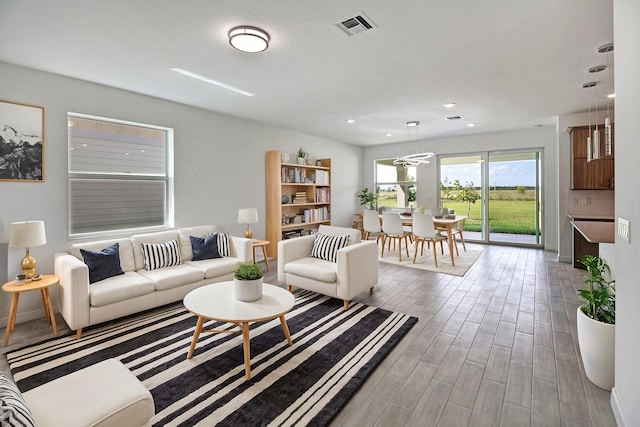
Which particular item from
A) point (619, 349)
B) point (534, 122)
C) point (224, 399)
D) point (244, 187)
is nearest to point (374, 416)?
point (224, 399)

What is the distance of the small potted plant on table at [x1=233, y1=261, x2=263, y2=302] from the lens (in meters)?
2.48

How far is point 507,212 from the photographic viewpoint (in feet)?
23.0

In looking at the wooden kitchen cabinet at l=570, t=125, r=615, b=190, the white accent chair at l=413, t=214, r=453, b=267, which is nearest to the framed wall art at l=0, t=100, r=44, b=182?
the white accent chair at l=413, t=214, r=453, b=267

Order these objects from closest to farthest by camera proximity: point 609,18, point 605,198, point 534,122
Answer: point 609,18 → point 605,198 → point 534,122

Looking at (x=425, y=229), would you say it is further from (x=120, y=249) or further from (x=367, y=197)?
(x=120, y=249)

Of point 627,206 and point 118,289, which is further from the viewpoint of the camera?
point 118,289

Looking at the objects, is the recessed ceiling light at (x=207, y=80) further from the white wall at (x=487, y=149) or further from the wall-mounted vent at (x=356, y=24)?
the white wall at (x=487, y=149)

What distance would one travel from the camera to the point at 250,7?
2156 millimetres

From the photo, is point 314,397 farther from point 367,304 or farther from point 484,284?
point 484,284

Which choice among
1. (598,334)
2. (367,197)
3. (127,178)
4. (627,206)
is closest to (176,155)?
(127,178)

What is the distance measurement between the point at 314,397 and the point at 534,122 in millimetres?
6431

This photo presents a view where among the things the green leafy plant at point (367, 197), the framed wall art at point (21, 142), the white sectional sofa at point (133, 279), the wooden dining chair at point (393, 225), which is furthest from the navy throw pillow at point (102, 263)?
the green leafy plant at point (367, 197)

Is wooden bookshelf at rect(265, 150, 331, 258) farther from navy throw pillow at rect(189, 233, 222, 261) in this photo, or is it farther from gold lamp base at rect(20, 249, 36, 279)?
gold lamp base at rect(20, 249, 36, 279)

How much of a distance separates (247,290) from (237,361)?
526mm
